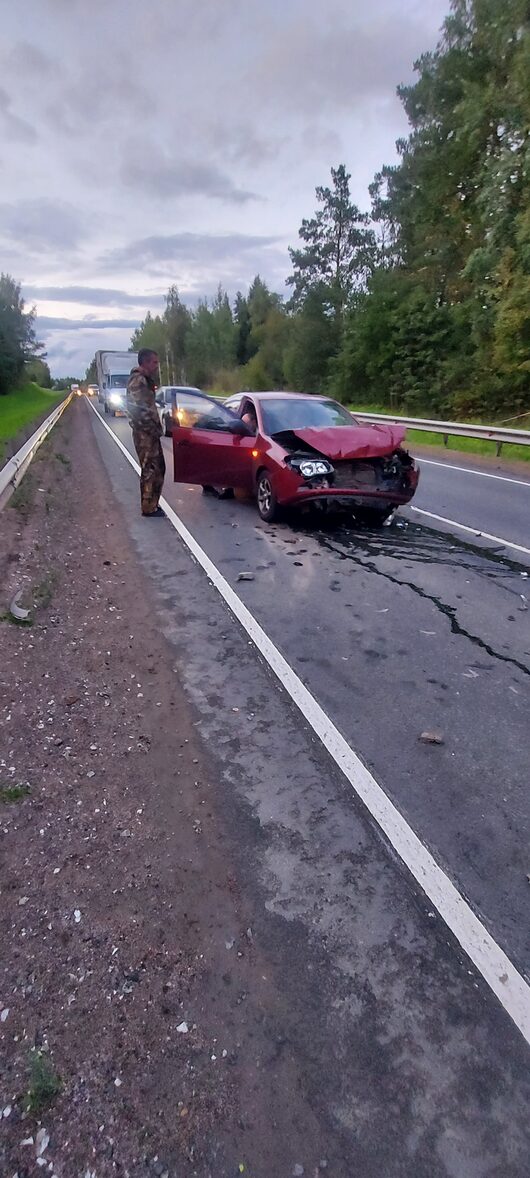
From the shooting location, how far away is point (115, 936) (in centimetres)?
230

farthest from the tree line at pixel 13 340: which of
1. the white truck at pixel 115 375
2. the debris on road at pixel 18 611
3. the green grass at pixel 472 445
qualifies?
the debris on road at pixel 18 611

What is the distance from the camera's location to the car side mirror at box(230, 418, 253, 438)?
8.36 m

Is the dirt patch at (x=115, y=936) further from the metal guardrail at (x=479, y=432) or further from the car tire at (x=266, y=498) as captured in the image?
the metal guardrail at (x=479, y=432)

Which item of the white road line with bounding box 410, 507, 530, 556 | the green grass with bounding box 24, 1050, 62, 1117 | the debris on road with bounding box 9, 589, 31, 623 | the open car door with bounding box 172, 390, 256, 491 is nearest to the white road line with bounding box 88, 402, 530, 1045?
the green grass with bounding box 24, 1050, 62, 1117

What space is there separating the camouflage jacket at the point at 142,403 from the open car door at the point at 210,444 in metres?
0.81

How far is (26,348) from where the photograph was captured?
2749 inches

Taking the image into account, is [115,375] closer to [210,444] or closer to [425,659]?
[210,444]

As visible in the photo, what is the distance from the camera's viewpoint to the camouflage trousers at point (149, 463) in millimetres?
8297

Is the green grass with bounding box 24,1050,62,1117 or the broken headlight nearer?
the green grass with bounding box 24,1050,62,1117

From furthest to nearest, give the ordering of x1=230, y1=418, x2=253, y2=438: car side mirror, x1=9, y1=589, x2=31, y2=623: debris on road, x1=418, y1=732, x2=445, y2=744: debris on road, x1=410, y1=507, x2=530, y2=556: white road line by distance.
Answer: x1=230, y1=418, x2=253, y2=438: car side mirror
x1=410, y1=507, x2=530, y2=556: white road line
x1=9, y1=589, x2=31, y2=623: debris on road
x1=418, y1=732, x2=445, y2=744: debris on road

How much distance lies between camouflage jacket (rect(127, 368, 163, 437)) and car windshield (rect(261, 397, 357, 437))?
4.73 ft

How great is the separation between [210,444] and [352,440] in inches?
89.9

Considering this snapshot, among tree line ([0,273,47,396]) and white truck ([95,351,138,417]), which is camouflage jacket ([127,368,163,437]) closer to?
white truck ([95,351,138,417])

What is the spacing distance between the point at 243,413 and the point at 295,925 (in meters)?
7.53
